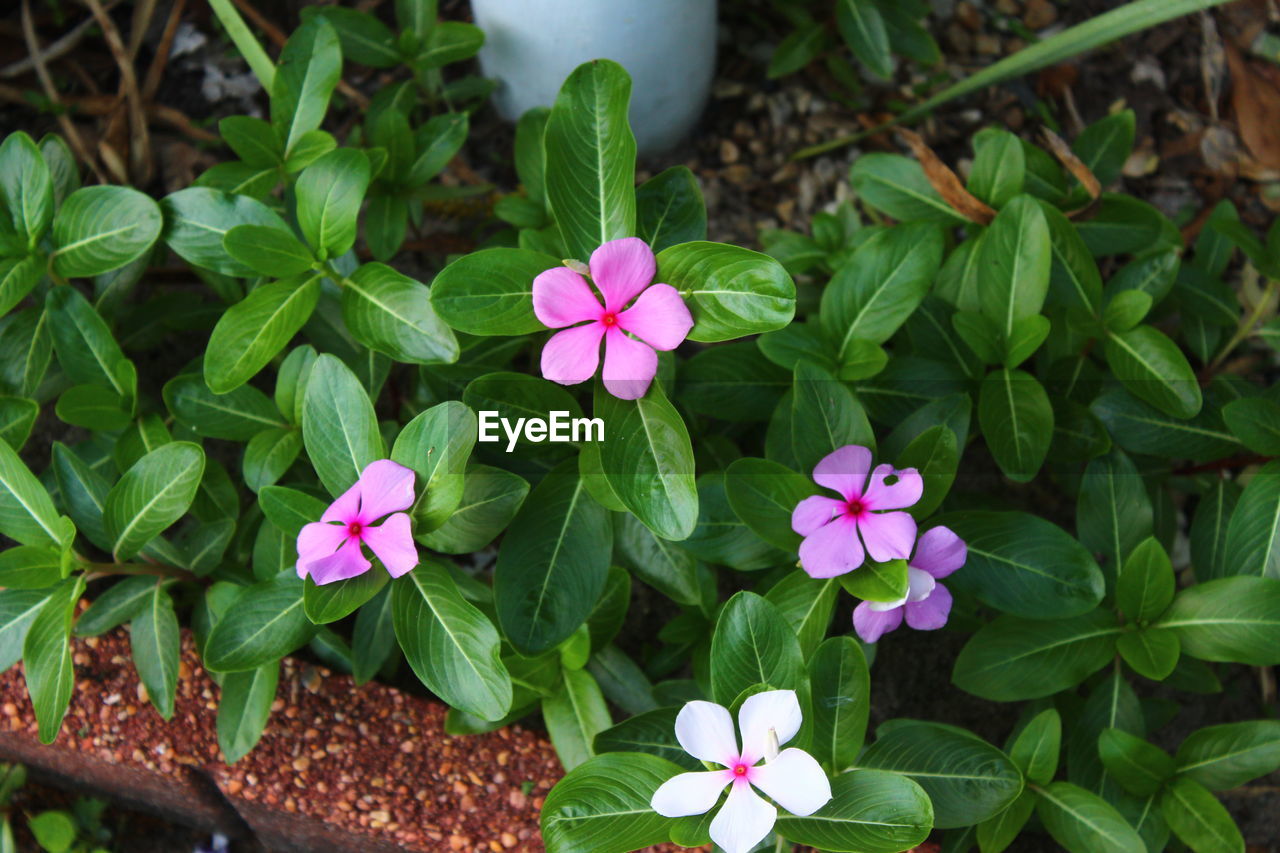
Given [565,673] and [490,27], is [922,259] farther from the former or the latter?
[490,27]

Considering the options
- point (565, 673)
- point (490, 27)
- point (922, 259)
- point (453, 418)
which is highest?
point (490, 27)

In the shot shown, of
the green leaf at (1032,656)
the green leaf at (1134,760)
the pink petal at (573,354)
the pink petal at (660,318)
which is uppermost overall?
the pink petal at (660,318)

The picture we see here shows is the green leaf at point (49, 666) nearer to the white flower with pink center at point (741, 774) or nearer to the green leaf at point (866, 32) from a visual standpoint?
the white flower with pink center at point (741, 774)

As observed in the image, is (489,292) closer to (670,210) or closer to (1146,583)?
(670,210)

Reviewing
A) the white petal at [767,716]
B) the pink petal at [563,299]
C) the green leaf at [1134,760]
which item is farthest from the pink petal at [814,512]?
the green leaf at [1134,760]

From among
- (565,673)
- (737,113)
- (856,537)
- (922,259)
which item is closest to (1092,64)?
(737,113)

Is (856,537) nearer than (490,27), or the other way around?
(856,537)
